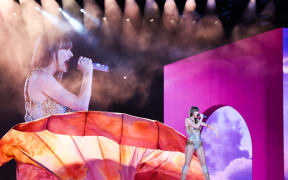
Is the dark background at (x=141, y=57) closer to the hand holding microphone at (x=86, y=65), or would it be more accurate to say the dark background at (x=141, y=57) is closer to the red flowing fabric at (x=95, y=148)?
the hand holding microphone at (x=86, y=65)

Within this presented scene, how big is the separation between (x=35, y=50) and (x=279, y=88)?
442 cm

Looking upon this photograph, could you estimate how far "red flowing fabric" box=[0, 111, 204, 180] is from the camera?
4.88 m

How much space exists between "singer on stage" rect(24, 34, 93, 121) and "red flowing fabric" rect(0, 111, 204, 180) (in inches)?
53.4

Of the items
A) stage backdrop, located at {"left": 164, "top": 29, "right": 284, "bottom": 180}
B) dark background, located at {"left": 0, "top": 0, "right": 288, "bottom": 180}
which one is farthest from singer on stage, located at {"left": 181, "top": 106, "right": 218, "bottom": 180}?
dark background, located at {"left": 0, "top": 0, "right": 288, "bottom": 180}

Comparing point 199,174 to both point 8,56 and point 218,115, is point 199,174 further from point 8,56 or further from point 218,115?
point 8,56

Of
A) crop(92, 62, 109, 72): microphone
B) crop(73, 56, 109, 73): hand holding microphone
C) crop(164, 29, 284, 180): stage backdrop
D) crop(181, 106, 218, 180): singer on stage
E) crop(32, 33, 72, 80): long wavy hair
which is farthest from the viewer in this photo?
crop(92, 62, 109, 72): microphone

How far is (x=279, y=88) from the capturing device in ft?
16.6

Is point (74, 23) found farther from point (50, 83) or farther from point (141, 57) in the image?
point (141, 57)

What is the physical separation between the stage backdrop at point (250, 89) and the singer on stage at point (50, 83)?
89.7 inches

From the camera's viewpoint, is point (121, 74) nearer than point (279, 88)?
No

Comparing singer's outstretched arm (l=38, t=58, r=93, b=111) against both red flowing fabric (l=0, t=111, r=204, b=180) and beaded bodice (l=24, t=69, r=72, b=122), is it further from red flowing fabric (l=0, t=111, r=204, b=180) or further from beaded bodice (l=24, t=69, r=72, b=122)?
red flowing fabric (l=0, t=111, r=204, b=180)

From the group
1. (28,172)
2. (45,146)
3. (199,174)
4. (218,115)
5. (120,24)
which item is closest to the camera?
(28,172)

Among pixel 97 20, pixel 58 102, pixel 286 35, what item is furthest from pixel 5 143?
pixel 286 35

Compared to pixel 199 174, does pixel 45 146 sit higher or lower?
higher
